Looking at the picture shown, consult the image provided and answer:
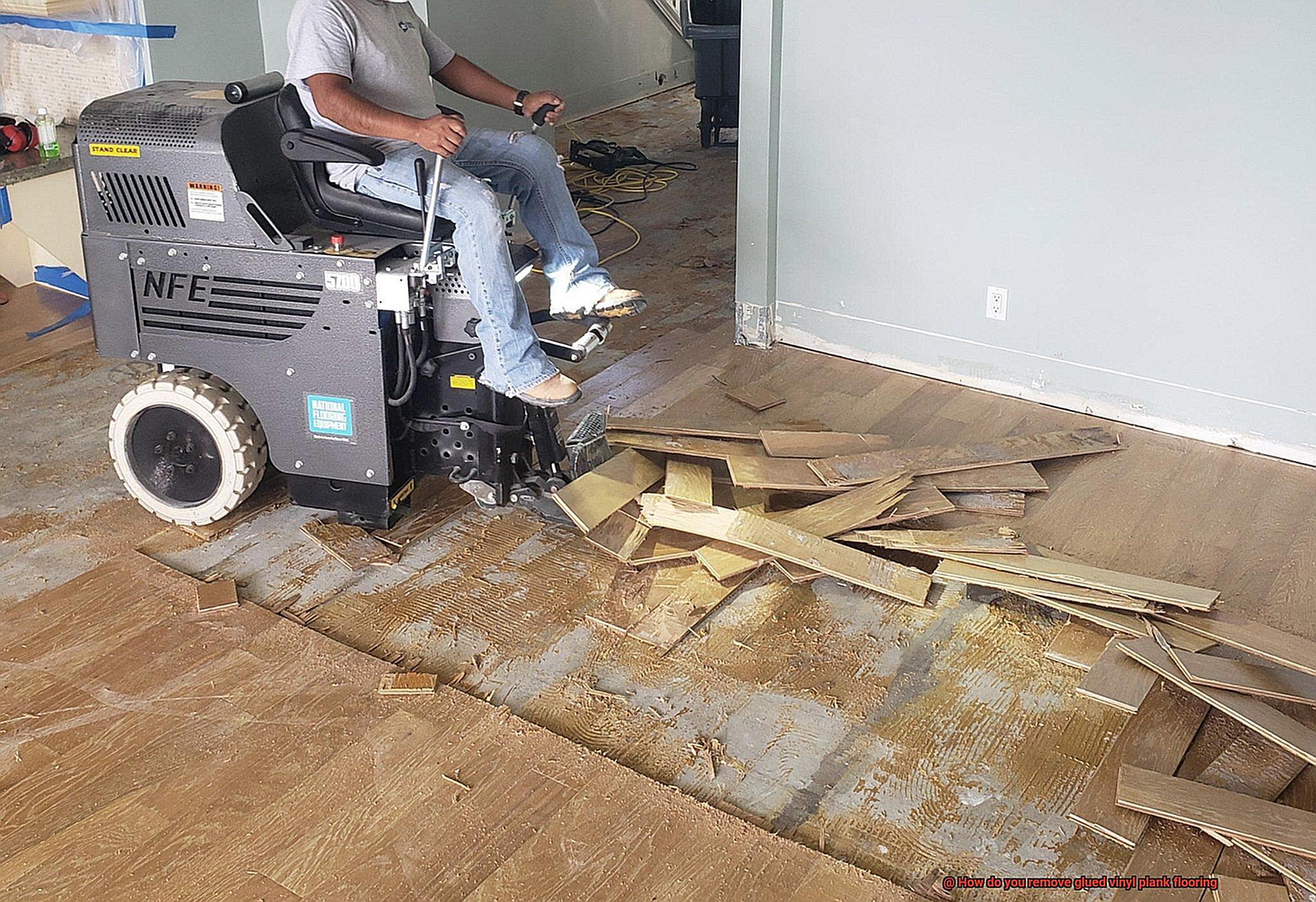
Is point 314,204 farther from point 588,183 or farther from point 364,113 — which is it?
point 588,183

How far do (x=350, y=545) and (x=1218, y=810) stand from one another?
203 cm

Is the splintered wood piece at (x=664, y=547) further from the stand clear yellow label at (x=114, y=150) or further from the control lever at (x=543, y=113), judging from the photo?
the stand clear yellow label at (x=114, y=150)

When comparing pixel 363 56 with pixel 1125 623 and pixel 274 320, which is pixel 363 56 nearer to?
pixel 274 320

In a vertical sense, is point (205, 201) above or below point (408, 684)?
above

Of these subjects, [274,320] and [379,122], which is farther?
[274,320]

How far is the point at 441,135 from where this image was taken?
8.82 feet

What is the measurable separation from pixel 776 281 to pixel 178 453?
6.99 ft

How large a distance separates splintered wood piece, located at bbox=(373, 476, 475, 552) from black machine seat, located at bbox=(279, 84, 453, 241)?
756mm

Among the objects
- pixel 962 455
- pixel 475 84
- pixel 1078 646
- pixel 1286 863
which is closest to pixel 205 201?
pixel 475 84

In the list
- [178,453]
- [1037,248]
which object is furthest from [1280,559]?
[178,453]

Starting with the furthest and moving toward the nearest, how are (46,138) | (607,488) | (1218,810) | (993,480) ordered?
1. (46,138)
2. (993,480)
3. (607,488)
4. (1218,810)

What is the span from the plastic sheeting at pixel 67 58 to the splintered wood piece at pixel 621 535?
3069 mm

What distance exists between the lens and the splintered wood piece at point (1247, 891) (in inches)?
75.9

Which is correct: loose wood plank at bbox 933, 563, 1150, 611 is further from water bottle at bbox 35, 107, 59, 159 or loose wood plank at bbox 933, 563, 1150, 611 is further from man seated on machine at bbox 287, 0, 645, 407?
water bottle at bbox 35, 107, 59, 159
